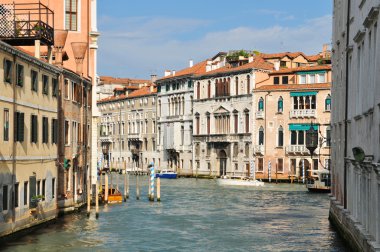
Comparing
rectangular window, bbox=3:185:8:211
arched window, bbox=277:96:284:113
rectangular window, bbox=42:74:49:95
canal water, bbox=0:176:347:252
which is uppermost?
arched window, bbox=277:96:284:113

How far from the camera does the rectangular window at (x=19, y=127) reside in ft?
61.5

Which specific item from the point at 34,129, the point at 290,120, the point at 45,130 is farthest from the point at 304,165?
the point at 34,129

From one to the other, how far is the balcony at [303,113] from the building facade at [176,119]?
14724 millimetres

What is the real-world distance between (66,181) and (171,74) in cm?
4947

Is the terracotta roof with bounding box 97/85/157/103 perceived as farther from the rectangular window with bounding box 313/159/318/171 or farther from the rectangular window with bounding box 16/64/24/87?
the rectangular window with bounding box 16/64/24/87

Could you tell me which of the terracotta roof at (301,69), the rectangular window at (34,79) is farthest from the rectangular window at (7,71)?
the terracotta roof at (301,69)

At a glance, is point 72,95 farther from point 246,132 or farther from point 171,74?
point 171,74

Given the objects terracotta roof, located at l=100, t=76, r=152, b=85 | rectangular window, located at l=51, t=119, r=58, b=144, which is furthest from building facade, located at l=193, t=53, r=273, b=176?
rectangular window, located at l=51, t=119, r=58, b=144

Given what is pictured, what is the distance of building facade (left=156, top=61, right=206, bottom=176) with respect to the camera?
223ft

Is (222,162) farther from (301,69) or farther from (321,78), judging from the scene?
(321,78)

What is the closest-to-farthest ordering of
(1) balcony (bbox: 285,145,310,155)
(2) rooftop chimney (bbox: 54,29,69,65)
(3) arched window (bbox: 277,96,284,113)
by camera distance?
(2) rooftop chimney (bbox: 54,29,69,65), (1) balcony (bbox: 285,145,310,155), (3) arched window (bbox: 277,96,284,113)

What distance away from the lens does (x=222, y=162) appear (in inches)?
2470

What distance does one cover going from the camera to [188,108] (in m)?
68.2

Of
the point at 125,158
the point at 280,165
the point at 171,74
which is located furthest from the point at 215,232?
the point at 125,158
